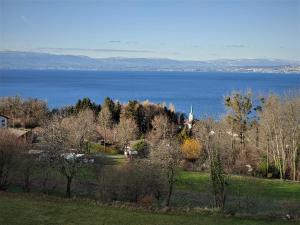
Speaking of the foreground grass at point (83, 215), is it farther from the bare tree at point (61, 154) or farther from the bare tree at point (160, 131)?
the bare tree at point (160, 131)

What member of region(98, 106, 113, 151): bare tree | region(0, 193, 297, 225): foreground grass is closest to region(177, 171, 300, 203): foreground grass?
region(0, 193, 297, 225): foreground grass

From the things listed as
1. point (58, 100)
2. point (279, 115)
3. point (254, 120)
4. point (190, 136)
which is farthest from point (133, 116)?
point (58, 100)

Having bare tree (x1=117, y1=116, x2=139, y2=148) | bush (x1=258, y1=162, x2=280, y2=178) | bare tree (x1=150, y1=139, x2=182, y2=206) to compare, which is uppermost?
bare tree (x1=150, y1=139, x2=182, y2=206)

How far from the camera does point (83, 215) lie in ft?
59.1

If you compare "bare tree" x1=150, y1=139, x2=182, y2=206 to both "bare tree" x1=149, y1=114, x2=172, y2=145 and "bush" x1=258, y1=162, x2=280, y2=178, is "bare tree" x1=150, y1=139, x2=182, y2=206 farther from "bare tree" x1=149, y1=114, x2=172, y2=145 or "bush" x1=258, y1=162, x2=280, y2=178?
"bare tree" x1=149, y1=114, x2=172, y2=145

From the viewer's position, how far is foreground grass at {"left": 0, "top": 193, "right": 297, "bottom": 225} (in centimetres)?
1709

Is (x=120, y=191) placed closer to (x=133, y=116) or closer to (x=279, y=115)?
(x=279, y=115)

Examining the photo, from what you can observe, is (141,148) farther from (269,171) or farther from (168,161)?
(168,161)

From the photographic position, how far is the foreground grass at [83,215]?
17094mm

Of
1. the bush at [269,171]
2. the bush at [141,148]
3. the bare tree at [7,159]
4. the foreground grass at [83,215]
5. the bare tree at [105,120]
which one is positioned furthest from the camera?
the bare tree at [105,120]

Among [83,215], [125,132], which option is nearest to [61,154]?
[83,215]

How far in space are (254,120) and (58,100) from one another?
303 ft

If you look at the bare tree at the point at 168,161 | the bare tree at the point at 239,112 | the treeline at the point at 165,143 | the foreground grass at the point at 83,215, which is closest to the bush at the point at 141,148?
the treeline at the point at 165,143

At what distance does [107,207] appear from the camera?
1958cm
